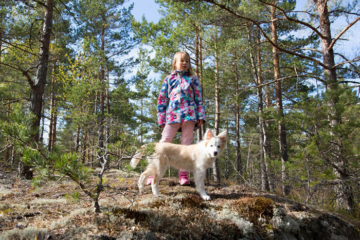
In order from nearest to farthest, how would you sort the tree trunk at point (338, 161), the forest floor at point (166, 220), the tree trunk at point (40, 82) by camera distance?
the forest floor at point (166, 220)
the tree trunk at point (338, 161)
the tree trunk at point (40, 82)

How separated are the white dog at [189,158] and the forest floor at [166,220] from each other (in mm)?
364

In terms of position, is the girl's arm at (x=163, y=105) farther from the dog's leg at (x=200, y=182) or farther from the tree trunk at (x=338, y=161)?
the tree trunk at (x=338, y=161)

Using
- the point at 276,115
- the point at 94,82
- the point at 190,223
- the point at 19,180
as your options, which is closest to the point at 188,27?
the point at 276,115

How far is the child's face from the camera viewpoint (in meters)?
4.65

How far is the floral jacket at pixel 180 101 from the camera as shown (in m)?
4.45

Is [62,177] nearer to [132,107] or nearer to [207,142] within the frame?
[207,142]

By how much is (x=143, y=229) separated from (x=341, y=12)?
8282 mm

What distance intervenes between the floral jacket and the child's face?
10cm

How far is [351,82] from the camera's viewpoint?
6.06 m

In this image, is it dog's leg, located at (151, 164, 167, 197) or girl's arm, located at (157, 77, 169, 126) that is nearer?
dog's leg, located at (151, 164, 167, 197)

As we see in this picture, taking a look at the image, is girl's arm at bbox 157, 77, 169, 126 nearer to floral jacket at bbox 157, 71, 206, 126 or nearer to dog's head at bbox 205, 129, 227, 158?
floral jacket at bbox 157, 71, 206, 126

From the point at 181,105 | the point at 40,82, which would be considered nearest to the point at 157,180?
the point at 181,105

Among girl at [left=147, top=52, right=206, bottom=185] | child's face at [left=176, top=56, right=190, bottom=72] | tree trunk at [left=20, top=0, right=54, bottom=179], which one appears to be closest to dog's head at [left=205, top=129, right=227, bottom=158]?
girl at [left=147, top=52, right=206, bottom=185]

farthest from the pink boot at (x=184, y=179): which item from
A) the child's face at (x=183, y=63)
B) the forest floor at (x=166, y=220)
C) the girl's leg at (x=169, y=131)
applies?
the child's face at (x=183, y=63)
